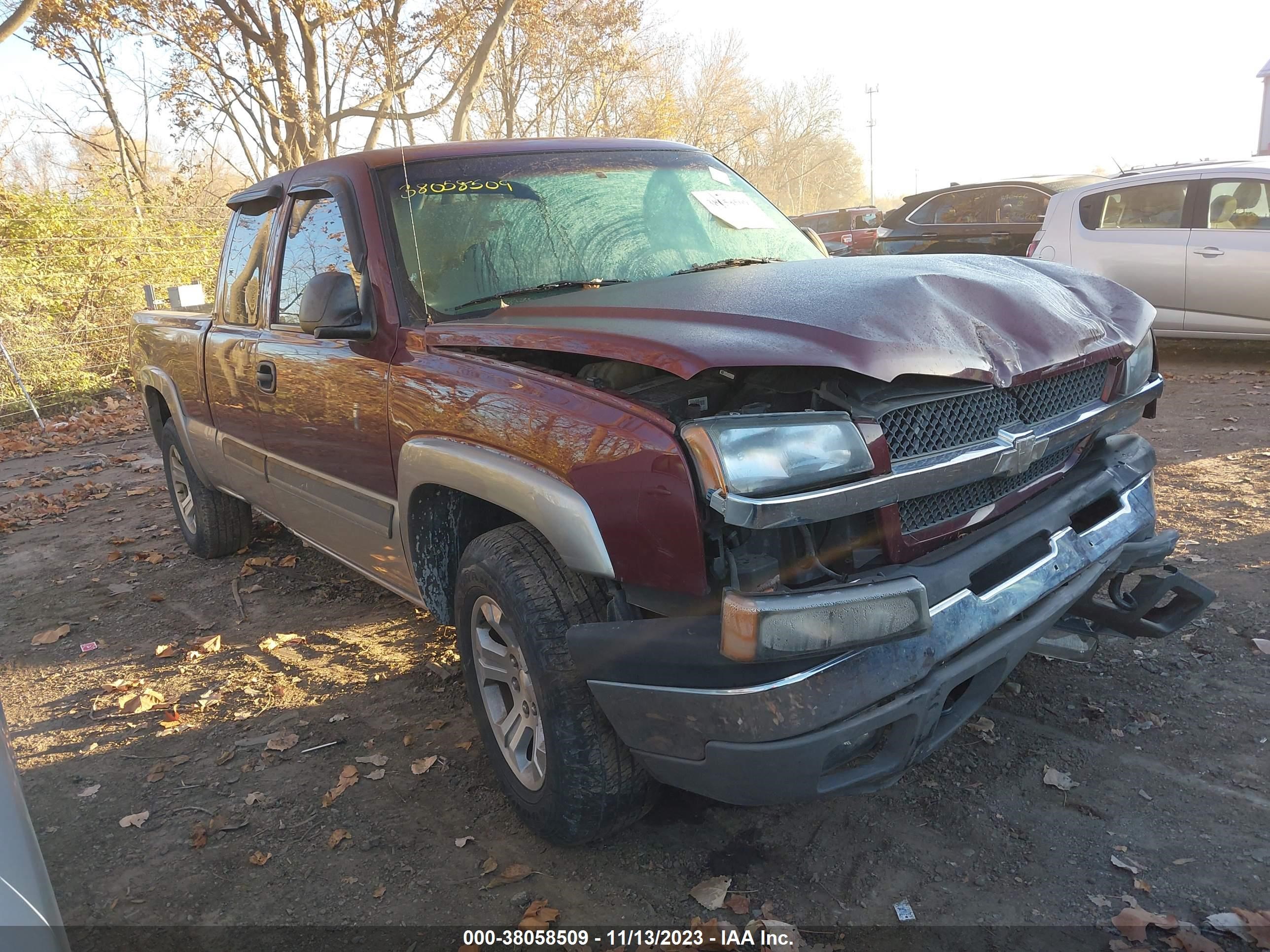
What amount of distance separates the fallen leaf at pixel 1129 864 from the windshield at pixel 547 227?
2.22 metres

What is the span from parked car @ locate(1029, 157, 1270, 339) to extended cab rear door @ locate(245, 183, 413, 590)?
738cm

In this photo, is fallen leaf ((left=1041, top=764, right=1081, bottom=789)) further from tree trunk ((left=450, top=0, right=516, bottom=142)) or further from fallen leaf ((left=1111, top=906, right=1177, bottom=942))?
tree trunk ((left=450, top=0, right=516, bottom=142))

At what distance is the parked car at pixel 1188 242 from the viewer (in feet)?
24.9

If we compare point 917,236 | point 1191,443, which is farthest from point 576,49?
point 1191,443

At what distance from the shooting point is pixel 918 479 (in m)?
2.08

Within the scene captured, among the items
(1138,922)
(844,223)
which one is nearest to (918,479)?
(1138,922)

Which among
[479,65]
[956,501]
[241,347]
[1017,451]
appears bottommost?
[956,501]

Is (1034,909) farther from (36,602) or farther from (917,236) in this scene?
(917,236)

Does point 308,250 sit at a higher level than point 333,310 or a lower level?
higher

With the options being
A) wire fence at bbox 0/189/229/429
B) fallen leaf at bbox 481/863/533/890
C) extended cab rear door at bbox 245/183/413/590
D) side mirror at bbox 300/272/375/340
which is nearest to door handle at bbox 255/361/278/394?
extended cab rear door at bbox 245/183/413/590

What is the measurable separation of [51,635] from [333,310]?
291cm

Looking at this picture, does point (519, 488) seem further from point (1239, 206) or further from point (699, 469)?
point (1239, 206)

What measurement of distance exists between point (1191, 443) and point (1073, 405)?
13.2 ft

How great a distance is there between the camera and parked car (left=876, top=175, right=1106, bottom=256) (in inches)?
414
